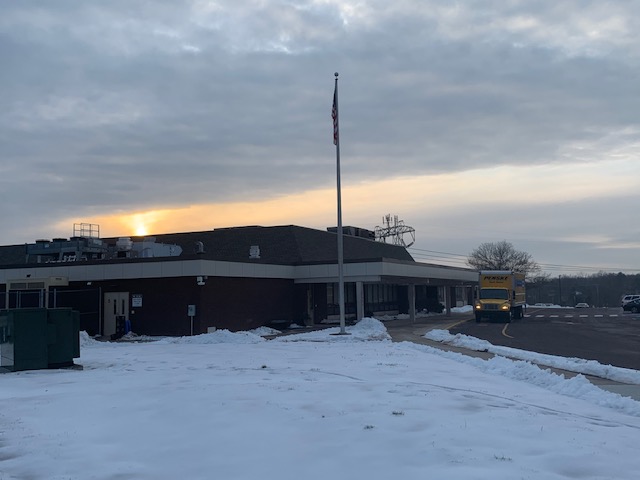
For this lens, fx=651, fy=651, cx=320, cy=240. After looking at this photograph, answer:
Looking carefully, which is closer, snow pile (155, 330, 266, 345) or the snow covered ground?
the snow covered ground

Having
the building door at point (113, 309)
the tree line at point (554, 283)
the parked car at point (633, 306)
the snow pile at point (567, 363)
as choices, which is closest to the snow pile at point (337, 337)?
the snow pile at point (567, 363)

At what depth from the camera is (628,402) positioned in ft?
38.4

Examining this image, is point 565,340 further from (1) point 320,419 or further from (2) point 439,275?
(2) point 439,275

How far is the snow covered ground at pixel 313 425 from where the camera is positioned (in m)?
7.27

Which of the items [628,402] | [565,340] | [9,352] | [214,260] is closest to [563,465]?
[628,402]

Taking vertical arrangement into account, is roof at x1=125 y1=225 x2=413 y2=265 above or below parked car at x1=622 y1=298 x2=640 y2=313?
above

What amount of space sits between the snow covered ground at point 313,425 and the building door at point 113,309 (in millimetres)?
18569

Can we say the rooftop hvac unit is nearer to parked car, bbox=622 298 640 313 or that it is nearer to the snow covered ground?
the snow covered ground

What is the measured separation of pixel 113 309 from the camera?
115ft

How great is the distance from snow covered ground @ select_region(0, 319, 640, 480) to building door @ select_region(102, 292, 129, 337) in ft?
60.9

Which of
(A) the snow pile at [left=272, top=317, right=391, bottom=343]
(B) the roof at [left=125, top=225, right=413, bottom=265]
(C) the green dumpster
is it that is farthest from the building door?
(C) the green dumpster

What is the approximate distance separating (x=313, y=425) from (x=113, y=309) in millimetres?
28260

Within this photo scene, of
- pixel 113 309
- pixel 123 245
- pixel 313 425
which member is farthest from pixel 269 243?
pixel 313 425

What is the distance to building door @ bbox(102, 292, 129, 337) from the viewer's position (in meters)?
34.7
